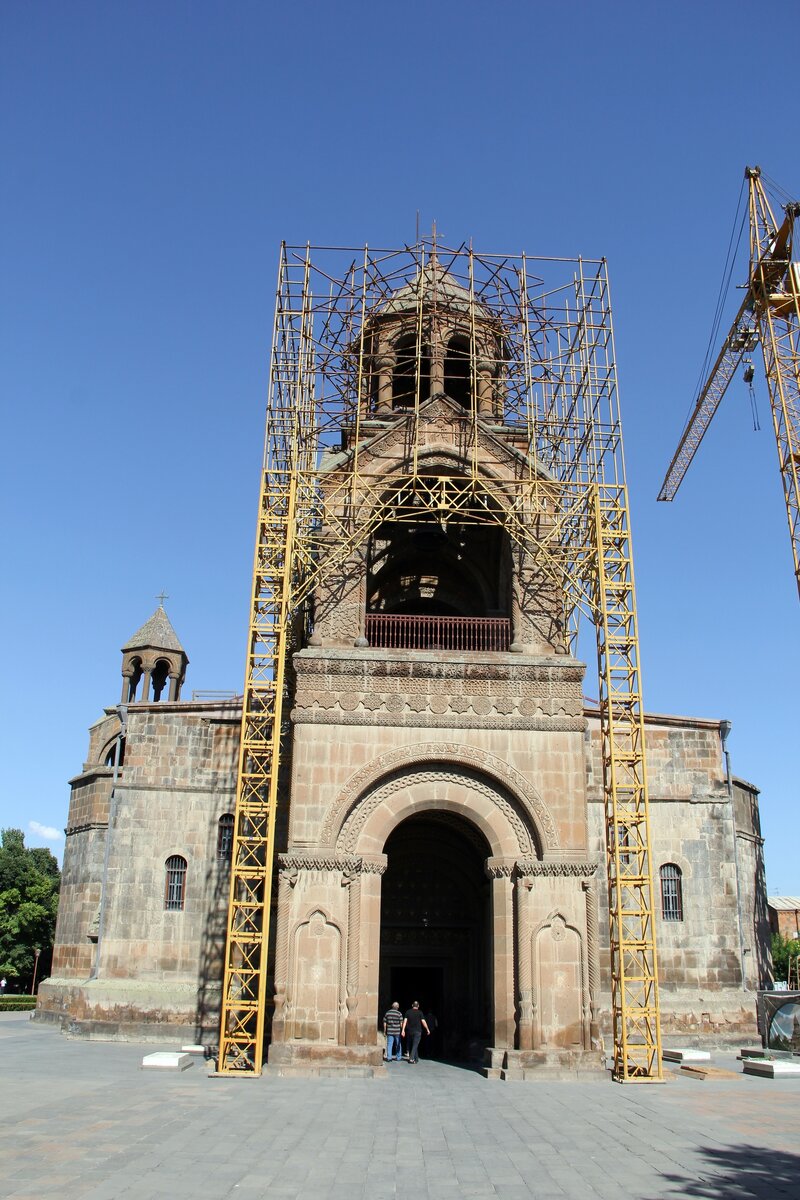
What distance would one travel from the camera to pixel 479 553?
2527cm

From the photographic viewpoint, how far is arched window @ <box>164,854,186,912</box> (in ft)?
84.3

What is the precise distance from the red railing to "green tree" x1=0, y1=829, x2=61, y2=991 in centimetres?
3456

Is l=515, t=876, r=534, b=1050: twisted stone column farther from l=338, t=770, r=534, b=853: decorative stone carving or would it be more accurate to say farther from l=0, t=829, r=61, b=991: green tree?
l=0, t=829, r=61, b=991: green tree

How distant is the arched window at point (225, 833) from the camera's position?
85.7 ft

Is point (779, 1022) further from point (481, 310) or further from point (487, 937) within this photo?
point (481, 310)

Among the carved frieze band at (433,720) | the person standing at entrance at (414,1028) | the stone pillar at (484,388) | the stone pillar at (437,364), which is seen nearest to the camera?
the carved frieze band at (433,720)

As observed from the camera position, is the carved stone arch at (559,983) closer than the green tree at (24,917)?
Yes

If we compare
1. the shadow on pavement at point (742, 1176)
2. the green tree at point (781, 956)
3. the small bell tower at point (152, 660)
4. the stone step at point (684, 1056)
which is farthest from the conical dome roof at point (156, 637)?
the green tree at point (781, 956)

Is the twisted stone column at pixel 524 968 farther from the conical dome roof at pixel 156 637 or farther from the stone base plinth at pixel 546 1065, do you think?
the conical dome roof at pixel 156 637

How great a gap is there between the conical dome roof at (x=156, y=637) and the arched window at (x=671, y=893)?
17101 millimetres

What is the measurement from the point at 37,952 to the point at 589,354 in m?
40.7

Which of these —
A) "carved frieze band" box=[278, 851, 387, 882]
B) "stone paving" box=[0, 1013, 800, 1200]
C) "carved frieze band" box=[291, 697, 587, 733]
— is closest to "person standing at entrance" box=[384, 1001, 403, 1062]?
"stone paving" box=[0, 1013, 800, 1200]

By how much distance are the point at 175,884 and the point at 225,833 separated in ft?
6.00

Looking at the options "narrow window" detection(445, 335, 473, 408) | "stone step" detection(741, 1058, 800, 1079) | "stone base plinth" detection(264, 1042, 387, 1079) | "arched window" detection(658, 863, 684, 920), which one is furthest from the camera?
"narrow window" detection(445, 335, 473, 408)
